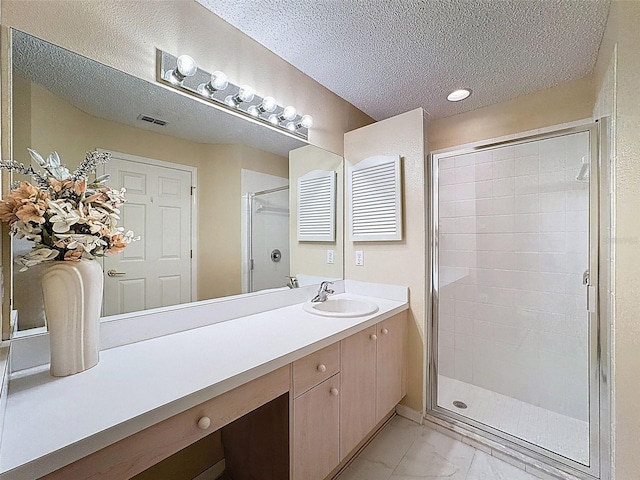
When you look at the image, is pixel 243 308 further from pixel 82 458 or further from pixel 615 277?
pixel 615 277

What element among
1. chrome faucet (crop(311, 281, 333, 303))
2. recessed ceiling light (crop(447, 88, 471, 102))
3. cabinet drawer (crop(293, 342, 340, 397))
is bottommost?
cabinet drawer (crop(293, 342, 340, 397))

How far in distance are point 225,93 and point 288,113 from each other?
16.3 inches

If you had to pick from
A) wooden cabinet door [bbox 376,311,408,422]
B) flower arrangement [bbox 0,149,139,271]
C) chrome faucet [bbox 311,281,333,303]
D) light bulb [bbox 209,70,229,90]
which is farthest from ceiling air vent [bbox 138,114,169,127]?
wooden cabinet door [bbox 376,311,408,422]

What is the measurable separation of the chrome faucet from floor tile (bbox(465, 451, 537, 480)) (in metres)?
1.22

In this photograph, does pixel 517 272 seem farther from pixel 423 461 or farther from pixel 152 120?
pixel 152 120

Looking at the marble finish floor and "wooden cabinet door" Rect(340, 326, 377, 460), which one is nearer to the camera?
"wooden cabinet door" Rect(340, 326, 377, 460)

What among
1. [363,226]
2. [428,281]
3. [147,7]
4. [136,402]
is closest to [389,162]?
[363,226]

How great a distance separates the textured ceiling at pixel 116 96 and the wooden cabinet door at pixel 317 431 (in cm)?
135

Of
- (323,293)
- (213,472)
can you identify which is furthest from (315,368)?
(213,472)

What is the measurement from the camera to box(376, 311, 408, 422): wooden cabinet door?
1673 mm

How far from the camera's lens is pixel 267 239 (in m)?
1.77

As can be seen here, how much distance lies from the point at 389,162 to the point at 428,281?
882 mm

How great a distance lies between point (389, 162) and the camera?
202cm

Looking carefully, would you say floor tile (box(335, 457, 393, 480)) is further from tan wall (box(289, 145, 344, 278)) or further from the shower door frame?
tan wall (box(289, 145, 344, 278))
